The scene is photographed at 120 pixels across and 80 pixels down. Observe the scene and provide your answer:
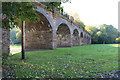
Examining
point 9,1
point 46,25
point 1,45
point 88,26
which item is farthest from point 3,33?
point 88,26

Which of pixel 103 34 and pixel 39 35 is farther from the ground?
pixel 103 34

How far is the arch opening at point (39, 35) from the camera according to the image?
13.6m

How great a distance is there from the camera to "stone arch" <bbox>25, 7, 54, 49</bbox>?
44.3ft

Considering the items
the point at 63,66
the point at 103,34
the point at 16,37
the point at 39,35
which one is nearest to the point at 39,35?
the point at 39,35

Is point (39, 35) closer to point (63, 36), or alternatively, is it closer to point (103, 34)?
point (63, 36)

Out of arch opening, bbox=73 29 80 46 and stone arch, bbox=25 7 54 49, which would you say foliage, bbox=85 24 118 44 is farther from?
stone arch, bbox=25 7 54 49

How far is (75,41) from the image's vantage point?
1050 inches

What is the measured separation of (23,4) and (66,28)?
16832mm

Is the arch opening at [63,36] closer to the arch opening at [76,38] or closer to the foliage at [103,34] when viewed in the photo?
the arch opening at [76,38]

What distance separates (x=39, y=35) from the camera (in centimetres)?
1423

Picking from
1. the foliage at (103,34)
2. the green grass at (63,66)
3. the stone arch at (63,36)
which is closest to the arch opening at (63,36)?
the stone arch at (63,36)

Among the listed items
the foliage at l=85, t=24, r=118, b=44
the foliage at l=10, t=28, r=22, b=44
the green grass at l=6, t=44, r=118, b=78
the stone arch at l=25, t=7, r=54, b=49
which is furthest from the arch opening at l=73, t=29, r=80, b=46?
the foliage at l=10, t=28, r=22, b=44

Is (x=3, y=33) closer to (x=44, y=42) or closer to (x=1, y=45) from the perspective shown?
(x=1, y=45)

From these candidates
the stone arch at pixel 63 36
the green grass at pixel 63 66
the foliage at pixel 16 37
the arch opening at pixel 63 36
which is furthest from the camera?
the foliage at pixel 16 37
